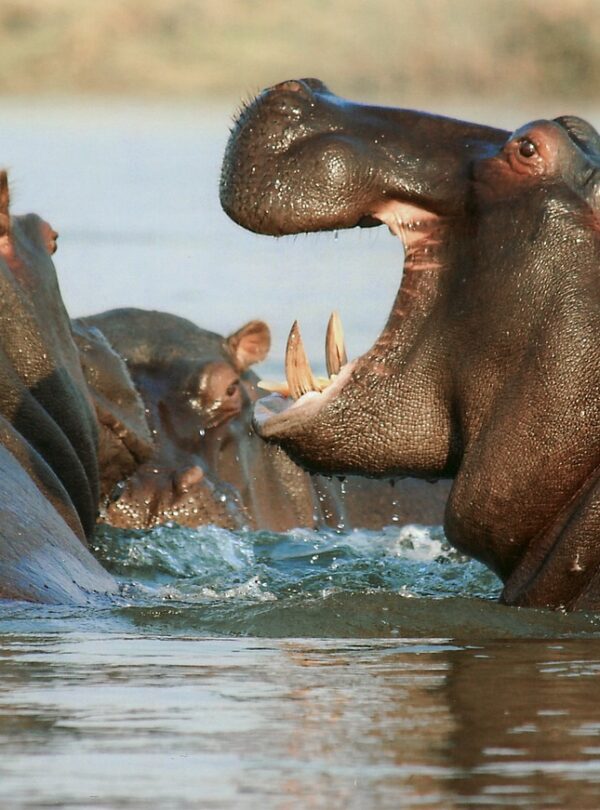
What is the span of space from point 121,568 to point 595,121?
28535 mm

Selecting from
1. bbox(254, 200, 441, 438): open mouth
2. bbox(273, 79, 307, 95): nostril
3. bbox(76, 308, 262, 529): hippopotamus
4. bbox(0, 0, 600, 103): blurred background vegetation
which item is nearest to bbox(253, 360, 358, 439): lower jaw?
bbox(254, 200, 441, 438): open mouth

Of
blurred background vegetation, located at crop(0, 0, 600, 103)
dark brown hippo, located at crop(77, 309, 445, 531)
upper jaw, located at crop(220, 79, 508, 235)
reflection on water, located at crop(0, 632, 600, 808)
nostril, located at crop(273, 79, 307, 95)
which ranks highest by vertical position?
blurred background vegetation, located at crop(0, 0, 600, 103)

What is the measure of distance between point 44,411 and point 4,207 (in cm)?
61

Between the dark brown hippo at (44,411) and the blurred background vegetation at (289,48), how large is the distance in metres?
40.7

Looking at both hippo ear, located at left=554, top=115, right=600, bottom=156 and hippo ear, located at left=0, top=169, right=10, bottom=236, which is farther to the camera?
hippo ear, located at left=0, top=169, right=10, bottom=236

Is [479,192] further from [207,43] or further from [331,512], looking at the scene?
[207,43]

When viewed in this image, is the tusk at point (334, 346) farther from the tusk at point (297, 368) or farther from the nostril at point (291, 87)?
the nostril at point (291, 87)

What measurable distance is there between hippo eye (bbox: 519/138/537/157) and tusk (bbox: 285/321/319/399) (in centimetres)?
70

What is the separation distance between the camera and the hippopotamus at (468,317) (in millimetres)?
5246

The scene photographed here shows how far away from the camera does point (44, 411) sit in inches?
249

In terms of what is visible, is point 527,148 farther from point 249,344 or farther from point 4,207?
point 249,344

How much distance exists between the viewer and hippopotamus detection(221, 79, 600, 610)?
5.25 metres

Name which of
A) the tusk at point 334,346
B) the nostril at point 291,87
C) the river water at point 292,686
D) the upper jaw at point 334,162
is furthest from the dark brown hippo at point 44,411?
the nostril at point 291,87

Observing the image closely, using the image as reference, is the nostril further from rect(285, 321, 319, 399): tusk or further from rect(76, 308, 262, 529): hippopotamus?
rect(76, 308, 262, 529): hippopotamus
